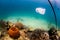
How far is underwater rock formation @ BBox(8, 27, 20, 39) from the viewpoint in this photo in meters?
2.06

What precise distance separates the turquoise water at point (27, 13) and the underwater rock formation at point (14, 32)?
113mm

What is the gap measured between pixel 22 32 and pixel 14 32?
0.13 metres

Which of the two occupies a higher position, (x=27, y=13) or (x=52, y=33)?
(x=27, y=13)

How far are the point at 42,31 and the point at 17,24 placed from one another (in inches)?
14.4

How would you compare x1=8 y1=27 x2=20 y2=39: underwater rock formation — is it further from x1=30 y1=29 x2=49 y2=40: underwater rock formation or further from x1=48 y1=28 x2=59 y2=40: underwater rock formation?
x1=48 y1=28 x2=59 y2=40: underwater rock formation

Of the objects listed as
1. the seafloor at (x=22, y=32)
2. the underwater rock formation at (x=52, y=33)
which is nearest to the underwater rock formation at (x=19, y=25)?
the seafloor at (x=22, y=32)

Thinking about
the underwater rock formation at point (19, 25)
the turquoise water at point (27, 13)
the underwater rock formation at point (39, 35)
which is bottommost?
the underwater rock formation at point (39, 35)

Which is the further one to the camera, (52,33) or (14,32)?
(52,33)

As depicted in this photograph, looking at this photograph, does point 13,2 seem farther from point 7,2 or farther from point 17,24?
point 17,24

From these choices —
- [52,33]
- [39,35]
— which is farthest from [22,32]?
[52,33]

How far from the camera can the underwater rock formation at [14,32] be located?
2.06 m

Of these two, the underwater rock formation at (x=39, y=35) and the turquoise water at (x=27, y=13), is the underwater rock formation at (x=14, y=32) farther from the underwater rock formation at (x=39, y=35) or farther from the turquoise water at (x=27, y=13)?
the underwater rock formation at (x=39, y=35)

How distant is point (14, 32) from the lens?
2.05 metres

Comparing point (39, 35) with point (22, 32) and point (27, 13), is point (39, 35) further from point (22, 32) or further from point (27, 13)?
point (27, 13)
